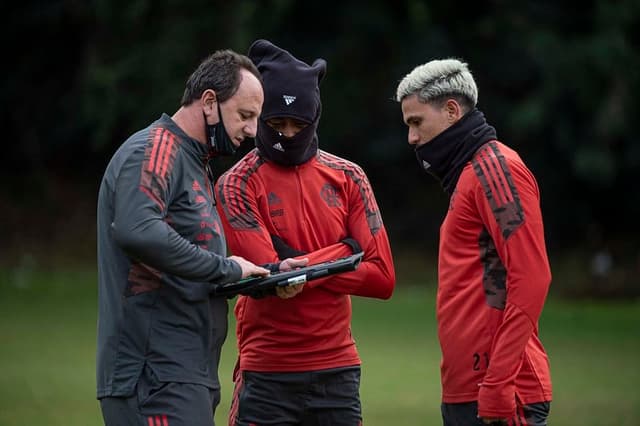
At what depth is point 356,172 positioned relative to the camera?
5469 millimetres

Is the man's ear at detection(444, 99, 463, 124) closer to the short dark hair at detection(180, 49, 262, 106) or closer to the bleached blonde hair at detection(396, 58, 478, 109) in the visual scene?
the bleached blonde hair at detection(396, 58, 478, 109)

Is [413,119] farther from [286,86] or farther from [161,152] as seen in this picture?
[161,152]

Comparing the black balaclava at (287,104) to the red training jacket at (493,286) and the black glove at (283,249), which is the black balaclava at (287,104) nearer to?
the black glove at (283,249)

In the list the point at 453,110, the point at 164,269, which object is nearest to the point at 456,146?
the point at 453,110

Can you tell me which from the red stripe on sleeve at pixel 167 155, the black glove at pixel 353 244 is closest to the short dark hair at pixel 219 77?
the red stripe on sleeve at pixel 167 155

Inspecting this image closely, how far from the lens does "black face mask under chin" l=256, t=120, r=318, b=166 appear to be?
5.27 metres

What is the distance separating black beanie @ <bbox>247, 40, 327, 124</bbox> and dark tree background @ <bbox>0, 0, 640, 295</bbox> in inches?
667

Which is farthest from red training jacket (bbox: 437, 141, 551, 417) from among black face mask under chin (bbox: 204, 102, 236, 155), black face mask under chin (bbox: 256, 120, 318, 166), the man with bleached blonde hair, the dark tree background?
the dark tree background

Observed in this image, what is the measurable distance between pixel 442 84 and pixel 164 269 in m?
1.63

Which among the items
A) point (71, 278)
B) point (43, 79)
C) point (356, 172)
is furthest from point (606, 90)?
point (356, 172)

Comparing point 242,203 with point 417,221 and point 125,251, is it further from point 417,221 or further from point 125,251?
point 417,221

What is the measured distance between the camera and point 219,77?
14.8ft

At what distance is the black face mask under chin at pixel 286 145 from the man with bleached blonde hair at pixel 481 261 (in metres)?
0.53

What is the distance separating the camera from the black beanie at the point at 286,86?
523cm
